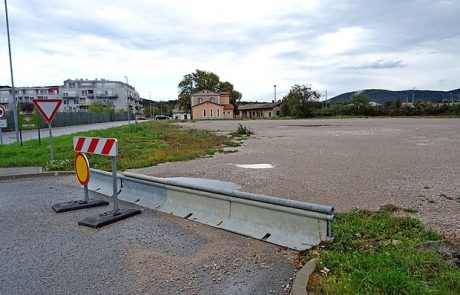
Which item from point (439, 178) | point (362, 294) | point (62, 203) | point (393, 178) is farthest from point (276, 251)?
point (439, 178)

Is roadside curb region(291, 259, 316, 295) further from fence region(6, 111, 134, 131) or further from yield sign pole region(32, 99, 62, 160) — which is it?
fence region(6, 111, 134, 131)

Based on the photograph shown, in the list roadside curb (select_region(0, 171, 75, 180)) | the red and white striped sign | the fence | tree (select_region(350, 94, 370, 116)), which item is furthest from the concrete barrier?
tree (select_region(350, 94, 370, 116))

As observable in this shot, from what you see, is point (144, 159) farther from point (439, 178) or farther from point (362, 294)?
point (362, 294)

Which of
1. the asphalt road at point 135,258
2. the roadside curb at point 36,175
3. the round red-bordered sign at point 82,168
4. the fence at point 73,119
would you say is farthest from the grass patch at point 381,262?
the fence at point 73,119

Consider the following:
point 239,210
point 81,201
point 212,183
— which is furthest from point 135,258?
point 212,183

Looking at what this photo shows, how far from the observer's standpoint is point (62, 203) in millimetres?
6758

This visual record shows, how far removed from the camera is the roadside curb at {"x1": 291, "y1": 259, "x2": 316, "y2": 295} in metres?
3.26

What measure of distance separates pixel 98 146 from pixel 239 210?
2.83 meters

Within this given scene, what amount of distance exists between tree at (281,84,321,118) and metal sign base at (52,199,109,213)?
84.3 metres

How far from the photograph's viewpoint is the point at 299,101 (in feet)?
292

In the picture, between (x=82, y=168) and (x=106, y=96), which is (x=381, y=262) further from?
(x=106, y=96)

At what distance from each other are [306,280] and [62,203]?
16.8 ft

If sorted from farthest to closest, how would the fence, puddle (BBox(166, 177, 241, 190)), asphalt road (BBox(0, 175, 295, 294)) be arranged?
the fence → puddle (BBox(166, 177, 241, 190)) → asphalt road (BBox(0, 175, 295, 294))

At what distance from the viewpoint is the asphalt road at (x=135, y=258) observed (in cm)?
362
